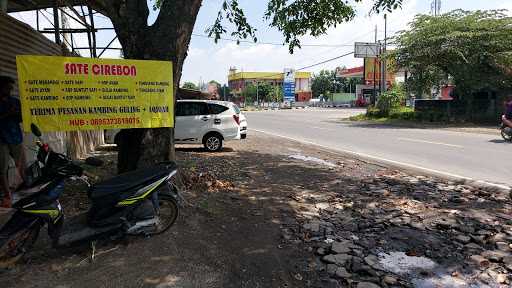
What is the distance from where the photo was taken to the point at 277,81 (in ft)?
353

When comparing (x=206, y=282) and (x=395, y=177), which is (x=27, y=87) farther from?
(x=395, y=177)

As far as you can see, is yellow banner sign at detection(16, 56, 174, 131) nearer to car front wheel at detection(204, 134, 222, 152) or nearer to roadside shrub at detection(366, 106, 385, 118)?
car front wheel at detection(204, 134, 222, 152)

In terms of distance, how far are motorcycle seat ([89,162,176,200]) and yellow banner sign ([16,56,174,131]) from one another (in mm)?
1211

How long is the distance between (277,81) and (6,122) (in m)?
103

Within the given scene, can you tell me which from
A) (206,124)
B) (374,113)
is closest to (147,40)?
(206,124)

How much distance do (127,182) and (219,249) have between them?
3.64 ft

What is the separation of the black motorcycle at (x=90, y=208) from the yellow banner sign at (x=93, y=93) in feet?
3.49

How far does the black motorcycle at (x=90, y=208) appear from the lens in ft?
13.1

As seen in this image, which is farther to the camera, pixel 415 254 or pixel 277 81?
pixel 277 81

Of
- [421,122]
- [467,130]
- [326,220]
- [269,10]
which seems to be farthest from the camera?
[421,122]

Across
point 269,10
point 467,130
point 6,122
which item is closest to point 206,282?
point 6,122

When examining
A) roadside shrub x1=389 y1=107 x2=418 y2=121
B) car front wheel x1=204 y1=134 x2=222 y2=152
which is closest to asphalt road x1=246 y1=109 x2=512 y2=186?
car front wheel x1=204 y1=134 x2=222 y2=152

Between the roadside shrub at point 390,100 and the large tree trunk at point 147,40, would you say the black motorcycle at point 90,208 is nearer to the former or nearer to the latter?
the large tree trunk at point 147,40

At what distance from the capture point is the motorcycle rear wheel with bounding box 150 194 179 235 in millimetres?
4805
